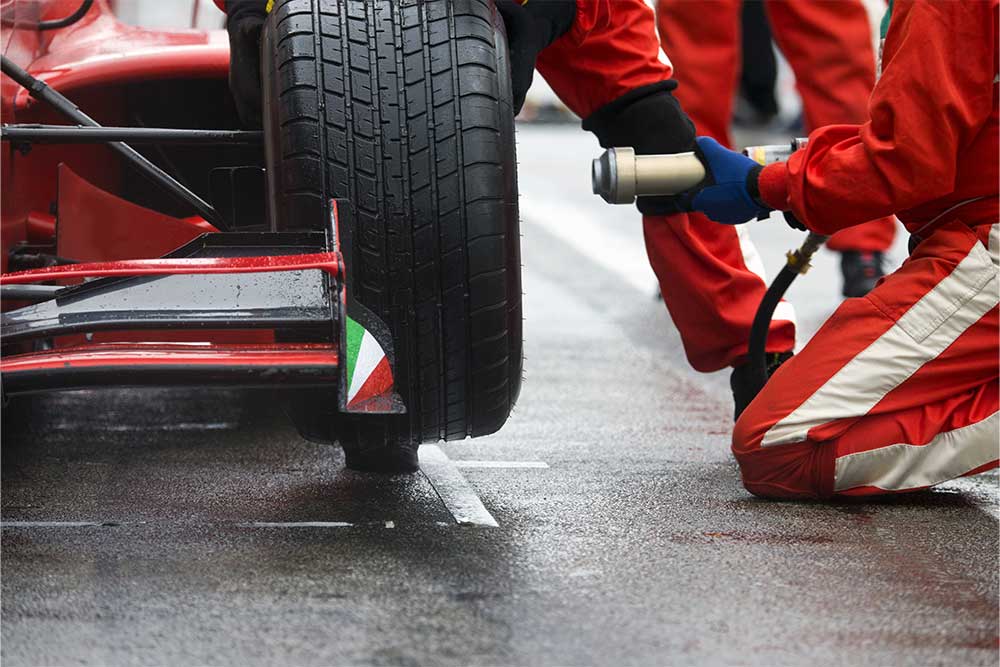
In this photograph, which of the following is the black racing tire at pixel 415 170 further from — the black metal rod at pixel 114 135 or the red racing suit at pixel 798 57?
the red racing suit at pixel 798 57

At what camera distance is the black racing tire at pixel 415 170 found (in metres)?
2.43

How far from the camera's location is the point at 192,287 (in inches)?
90.6

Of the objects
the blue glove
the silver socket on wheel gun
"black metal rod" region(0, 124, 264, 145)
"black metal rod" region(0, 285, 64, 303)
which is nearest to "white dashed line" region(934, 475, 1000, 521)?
the blue glove

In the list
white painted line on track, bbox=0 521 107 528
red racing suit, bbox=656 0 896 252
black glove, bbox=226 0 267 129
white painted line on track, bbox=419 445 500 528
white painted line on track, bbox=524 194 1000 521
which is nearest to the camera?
white painted line on track, bbox=0 521 107 528

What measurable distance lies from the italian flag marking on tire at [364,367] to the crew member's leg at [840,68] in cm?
295

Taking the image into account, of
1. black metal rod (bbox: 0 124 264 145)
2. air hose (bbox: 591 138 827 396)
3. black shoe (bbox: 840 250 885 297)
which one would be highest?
black metal rod (bbox: 0 124 264 145)

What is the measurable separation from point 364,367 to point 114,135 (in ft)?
2.34

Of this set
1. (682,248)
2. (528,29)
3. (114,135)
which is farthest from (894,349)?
(114,135)

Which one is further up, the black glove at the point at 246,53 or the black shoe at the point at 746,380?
the black glove at the point at 246,53

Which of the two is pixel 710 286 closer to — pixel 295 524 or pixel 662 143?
pixel 662 143


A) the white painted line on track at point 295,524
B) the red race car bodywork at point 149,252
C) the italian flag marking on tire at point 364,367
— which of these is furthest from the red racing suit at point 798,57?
the italian flag marking on tire at point 364,367

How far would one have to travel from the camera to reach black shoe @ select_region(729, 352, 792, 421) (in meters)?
3.37

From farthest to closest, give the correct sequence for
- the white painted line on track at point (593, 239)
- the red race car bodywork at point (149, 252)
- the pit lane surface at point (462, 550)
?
the white painted line on track at point (593, 239) < the red race car bodywork at point (149, 252) < the pit lane surface at point (462, 550)

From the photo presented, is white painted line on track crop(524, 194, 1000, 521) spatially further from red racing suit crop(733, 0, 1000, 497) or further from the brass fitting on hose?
red racing suit crop(733, 0, 1000, 497)
